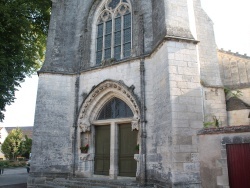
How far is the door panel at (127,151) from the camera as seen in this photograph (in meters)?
7.99

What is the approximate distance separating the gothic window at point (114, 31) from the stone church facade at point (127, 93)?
0.15 ft

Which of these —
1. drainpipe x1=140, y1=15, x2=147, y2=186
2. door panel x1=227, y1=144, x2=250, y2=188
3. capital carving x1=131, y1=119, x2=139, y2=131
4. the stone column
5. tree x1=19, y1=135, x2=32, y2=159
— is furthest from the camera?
tree x1=19, y1=135, x2=32, y2=159

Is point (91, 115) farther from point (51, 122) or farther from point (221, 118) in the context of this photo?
point (221, 118)

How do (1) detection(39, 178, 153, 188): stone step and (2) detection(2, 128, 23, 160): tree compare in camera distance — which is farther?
(2) detection(2, 128, 23, 160): tree

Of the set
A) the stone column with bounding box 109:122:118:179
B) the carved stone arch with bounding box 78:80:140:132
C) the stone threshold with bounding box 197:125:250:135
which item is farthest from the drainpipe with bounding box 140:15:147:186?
the stone threshold with bounding box 197:125:250:135

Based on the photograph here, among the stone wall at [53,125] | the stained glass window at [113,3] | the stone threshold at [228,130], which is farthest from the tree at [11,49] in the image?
the stone threshold at [228,130]

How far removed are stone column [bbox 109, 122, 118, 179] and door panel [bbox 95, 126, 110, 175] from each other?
1.23 feet

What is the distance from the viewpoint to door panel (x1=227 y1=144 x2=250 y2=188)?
4883 mm

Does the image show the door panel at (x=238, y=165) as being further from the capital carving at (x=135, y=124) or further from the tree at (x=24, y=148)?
the tree at (x=24, y=148)

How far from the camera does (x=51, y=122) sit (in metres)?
8.87

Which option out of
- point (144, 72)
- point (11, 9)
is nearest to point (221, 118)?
point (144, 72)

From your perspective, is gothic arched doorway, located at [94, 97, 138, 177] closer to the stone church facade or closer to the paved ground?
the stone church facade

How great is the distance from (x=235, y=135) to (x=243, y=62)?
5103 mm

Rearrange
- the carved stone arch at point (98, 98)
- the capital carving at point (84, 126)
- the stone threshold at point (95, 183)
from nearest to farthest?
the stone threshold at point (95, 183), the carved stone arch at point (98, 98), the capital carving at point (84, 126)
